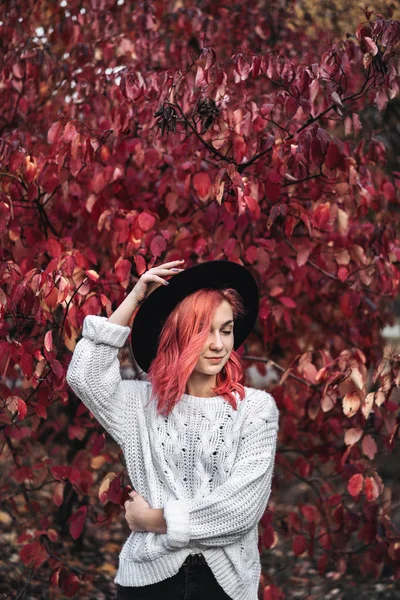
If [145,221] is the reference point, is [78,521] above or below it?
below

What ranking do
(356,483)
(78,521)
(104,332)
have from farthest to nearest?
(78,521), (356,483), (104,332)

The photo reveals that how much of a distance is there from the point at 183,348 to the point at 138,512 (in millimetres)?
529

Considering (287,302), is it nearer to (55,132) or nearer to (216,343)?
(216,343)

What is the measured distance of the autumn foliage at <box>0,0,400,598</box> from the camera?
120 inches

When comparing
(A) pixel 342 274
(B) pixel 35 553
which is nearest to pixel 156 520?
(B) pixel 35 553

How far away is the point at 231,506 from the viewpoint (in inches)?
95.7

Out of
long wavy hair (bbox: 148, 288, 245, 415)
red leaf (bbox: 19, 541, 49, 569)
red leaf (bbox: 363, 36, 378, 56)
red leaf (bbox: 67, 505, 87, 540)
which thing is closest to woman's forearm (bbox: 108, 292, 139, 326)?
long wavy hair (bbox: 148, 288, 245, 415)

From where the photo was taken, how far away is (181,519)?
2.42 m

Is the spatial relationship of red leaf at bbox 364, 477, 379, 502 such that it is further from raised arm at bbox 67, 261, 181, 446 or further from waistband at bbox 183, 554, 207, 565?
raised arm at bbox 67, 261, 181, 446

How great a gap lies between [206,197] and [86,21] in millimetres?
1487

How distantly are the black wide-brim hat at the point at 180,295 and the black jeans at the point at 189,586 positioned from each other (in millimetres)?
705

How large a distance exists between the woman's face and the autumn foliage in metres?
0.59

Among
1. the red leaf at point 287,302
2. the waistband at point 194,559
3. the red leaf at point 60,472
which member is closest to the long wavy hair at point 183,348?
the waistband at point 194,559

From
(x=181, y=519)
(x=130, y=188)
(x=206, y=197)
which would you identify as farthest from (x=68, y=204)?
(x=181, y=519)
